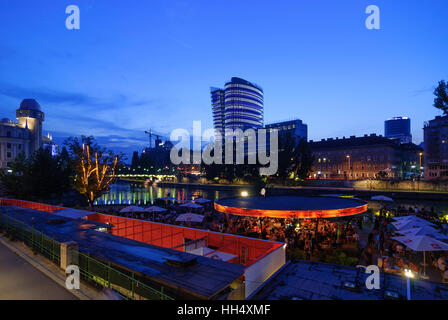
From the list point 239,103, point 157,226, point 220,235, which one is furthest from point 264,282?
point 239,103

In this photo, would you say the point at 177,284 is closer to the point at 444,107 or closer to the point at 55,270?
the point at 55,270

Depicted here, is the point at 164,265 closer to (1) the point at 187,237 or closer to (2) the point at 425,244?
(1) the point at 187,237

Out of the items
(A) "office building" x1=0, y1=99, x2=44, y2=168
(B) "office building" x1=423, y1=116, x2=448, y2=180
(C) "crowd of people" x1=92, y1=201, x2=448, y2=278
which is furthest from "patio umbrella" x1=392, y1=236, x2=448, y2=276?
(A) "office building" x1=0, y1=99, x2=44, y2=168

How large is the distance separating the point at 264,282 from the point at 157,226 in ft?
32.0

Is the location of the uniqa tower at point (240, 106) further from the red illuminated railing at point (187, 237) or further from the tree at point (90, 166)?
the red illuminated railing at point (187, 237)

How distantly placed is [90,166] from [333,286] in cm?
3101

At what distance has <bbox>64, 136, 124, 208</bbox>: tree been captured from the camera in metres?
31.2

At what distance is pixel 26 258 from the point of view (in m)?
11.8

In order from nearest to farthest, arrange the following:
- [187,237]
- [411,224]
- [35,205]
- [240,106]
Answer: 1. [187,237]
2. [411,224]
3. [35,205]
4. [240,106]

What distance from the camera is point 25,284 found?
9273 millimetres

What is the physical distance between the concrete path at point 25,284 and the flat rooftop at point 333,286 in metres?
6.70

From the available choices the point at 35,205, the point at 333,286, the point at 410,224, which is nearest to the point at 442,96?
the point at 410,224

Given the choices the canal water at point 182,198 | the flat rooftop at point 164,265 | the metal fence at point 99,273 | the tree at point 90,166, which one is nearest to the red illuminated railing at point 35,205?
the tree at point 90,166

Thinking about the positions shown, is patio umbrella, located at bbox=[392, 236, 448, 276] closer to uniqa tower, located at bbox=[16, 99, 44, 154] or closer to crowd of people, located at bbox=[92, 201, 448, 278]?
crowd of people, located at bbox=[92, 201, 448, 278]
